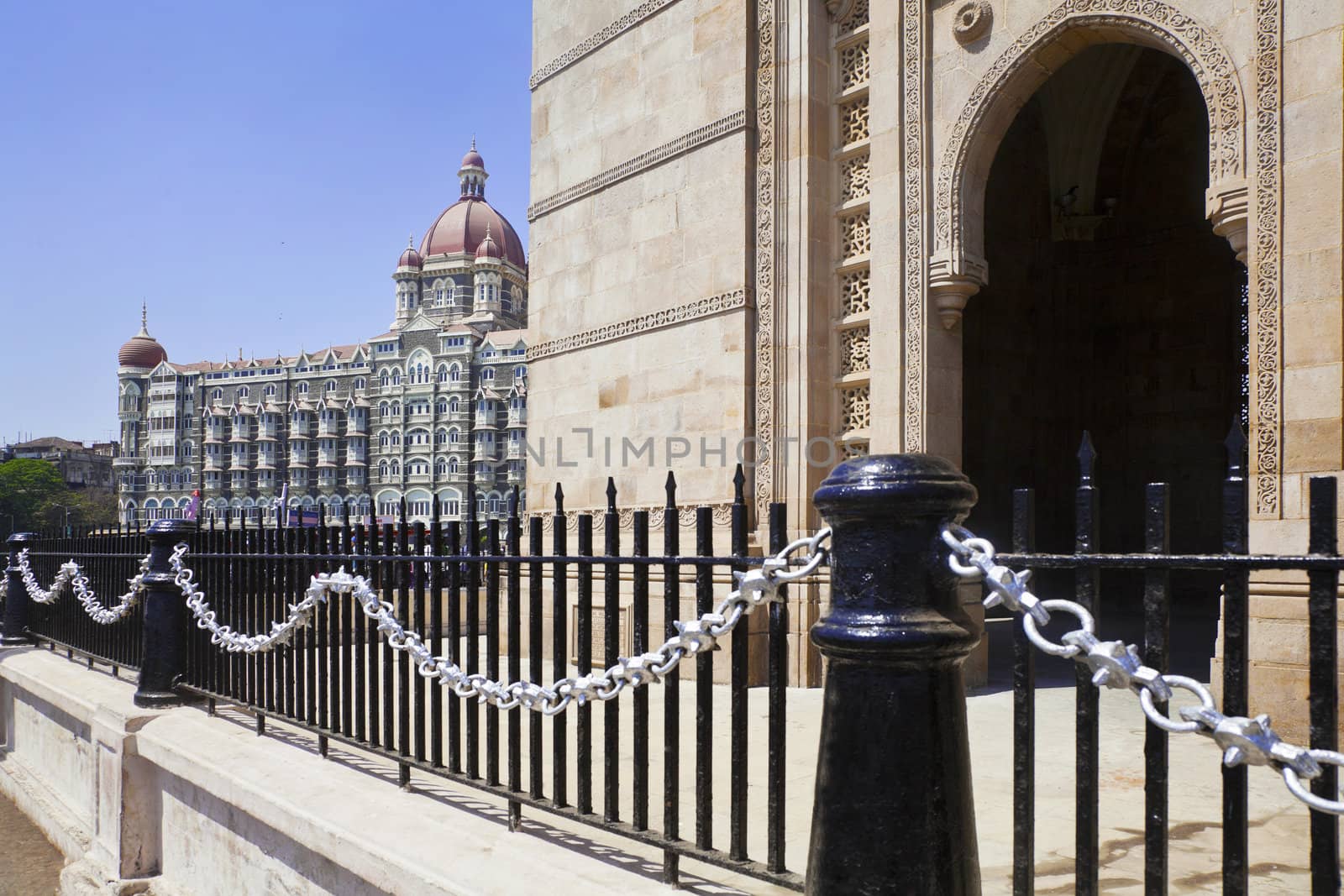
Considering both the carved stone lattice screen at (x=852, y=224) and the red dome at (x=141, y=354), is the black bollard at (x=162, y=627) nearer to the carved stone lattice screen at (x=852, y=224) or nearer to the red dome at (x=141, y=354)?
the carved stone lattice screen at (x=852, y=224)

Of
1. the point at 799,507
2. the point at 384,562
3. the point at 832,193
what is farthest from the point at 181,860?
the point at 832,193

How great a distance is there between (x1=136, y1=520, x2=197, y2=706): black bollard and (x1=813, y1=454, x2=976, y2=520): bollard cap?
5072 millimetres

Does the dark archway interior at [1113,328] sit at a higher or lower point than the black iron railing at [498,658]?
higher

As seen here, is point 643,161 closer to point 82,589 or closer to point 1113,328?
point 82,589

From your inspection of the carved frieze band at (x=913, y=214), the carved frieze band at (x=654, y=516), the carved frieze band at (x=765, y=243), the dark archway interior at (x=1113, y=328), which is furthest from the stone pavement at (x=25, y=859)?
the dark archway interior at (x=1113, y=328)

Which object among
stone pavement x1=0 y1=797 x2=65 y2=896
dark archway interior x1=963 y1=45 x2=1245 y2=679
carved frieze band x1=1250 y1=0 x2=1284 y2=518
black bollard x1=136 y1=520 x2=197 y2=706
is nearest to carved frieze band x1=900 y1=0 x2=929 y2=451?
carved frieze band x1=1250 y1=0 x2=1284 y2=518

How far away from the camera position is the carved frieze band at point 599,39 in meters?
9.13

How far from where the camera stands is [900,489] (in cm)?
198

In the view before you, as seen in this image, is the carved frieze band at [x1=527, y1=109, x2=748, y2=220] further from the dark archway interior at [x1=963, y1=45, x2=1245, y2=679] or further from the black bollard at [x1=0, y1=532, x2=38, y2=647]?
the black bollard at [x1=0, y1=532, x2=38, y2=647]

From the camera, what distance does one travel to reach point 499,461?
239 feet

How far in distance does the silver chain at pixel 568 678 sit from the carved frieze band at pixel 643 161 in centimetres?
532

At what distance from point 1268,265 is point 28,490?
327ft

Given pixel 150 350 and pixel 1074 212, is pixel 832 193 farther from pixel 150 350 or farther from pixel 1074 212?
pixel 150 350

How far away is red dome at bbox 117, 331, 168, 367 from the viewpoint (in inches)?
3383
